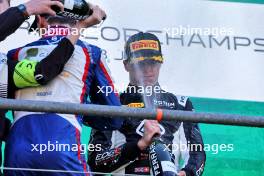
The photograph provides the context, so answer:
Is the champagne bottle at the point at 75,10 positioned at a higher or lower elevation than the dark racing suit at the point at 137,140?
higher

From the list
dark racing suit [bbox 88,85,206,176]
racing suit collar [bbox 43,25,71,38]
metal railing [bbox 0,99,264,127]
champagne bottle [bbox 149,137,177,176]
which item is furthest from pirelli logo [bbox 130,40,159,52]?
metal railing [bbox 0,99,264,127]

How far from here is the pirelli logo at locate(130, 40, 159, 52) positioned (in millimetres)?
3098

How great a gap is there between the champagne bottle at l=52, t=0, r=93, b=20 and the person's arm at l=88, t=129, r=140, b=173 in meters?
0.47

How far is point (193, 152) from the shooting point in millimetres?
3027

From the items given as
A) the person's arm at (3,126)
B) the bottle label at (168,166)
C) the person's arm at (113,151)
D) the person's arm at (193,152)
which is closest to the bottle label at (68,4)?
the person's arm at (3,126)

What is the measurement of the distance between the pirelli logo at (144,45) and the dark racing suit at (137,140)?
0.51ft

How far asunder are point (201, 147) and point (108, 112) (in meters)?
0.91

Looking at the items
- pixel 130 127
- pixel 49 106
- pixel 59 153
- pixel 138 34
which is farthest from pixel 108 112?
pixel 138 34

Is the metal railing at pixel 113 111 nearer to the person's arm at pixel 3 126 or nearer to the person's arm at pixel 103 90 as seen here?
the person's arm at pixel 3 126

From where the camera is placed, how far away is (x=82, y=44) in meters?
2.63

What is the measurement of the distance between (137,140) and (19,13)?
27.0 inches

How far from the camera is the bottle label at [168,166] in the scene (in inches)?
109

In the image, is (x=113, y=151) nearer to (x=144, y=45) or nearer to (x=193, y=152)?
(x=193, y=152)

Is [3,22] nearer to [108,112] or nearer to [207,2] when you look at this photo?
[108,112]
